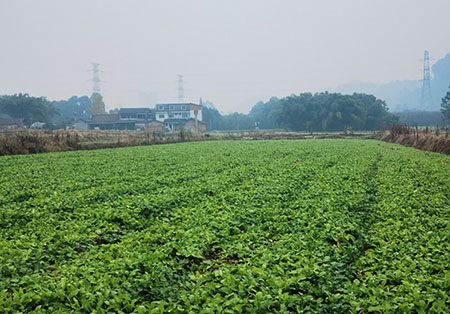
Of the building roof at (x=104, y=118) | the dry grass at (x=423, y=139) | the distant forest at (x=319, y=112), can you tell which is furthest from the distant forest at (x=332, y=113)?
the building roof at (x=104, y=118)

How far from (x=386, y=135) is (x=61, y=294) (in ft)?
186

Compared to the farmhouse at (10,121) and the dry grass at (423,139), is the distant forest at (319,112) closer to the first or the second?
the farmhouse at (10,121)

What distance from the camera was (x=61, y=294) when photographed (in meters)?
4.86

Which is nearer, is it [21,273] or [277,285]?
[277,285]

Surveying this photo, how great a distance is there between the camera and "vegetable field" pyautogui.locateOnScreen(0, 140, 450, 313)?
476cm

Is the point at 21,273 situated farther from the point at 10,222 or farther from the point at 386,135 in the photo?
the point at 386,135

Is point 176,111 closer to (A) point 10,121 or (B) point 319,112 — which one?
(B) point 319,112

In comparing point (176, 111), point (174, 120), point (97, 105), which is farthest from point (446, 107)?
point (97, 105)

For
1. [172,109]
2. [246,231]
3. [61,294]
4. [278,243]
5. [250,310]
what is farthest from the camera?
[172,109]

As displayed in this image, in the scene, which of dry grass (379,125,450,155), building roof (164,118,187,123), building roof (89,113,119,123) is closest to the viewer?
dry grass (379,125,450,155)

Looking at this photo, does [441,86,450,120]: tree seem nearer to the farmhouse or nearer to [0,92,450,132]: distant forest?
[0,92,450,132]: distant forest

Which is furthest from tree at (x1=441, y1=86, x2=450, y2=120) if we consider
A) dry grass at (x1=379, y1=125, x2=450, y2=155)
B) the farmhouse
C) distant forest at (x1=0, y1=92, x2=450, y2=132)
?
the farmhouse

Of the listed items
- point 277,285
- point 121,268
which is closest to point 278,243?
point 277,285

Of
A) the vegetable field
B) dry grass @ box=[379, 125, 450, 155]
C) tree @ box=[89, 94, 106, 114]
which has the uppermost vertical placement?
tree @ box=[89, 94, 106, 114]
